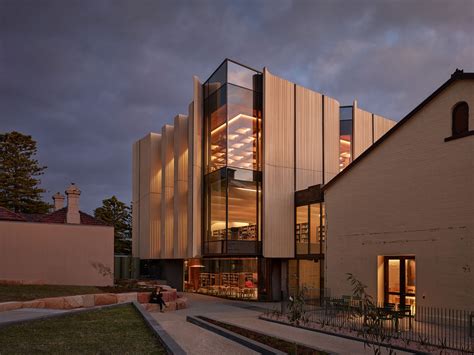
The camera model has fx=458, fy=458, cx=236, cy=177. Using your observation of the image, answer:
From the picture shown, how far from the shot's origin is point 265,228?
2677 cm

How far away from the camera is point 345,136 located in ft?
A: 107

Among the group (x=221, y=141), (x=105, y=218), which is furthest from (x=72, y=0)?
(x=105, y=218)

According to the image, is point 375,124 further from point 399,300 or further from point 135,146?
point 135,146

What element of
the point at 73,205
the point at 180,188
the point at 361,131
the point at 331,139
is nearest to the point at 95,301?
the point at 73,205

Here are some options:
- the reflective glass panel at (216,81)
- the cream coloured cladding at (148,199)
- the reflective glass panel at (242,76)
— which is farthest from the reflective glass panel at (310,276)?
the cream coloured cladding at (148,199)

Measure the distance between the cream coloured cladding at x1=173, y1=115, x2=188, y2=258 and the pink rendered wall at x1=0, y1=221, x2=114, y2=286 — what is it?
7144 millimetres

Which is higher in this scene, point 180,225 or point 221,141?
point 221,141

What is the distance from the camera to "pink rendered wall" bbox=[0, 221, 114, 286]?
76.1ft

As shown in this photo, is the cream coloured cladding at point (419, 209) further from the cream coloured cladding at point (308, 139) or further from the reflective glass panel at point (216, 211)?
the reflective glass panel at point (216, 211)

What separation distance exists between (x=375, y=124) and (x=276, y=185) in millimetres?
11776

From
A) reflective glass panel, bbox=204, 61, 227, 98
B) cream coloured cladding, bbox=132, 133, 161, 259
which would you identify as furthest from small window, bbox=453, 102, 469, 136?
cream coloured cladding, bbox=132, 133, 161, 259

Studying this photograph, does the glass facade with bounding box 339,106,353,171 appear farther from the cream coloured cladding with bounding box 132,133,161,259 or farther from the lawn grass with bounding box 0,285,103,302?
the lawn grass with bounding box 0,285,103,302

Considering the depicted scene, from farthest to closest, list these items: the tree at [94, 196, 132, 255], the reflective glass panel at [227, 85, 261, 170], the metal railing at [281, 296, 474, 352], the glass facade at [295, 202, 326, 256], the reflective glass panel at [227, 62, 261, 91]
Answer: the tree at [94, 196, 132, 255] → the reflective glass panel at [227, 62, 261, 91] → the reflective glass panel at [227, 85, 261, 170] → the glass facade at [295, 202, 326, 256] → the metal railing at [281, 296, 474, 352]

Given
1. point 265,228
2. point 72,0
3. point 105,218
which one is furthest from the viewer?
point 105,218
